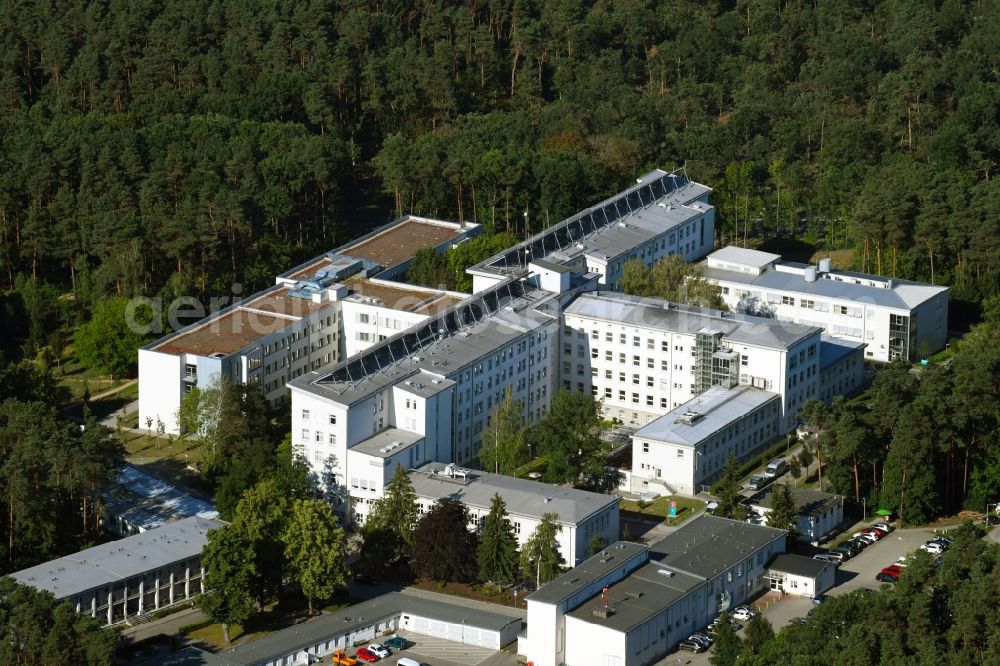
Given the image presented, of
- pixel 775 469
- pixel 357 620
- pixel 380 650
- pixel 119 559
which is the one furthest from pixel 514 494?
pixel 119 559

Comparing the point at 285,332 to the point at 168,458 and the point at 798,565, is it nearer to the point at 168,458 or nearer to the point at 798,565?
the point at 168,458

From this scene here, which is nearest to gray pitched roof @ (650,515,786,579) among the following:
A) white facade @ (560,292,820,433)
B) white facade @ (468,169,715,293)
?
white facade @ (560,292,820,433)

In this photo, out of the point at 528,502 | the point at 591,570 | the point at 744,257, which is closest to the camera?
the point at 591,570

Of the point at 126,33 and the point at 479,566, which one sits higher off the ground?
the point at 126,33

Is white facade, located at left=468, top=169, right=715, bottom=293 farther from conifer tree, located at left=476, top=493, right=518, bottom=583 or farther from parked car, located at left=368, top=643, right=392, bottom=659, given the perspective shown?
parked car, located at left=368, top=643, right=392, bottom=659

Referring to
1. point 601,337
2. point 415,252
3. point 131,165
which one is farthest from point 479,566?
point 131,165

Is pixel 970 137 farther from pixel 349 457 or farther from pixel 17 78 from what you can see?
pixel 17 78
